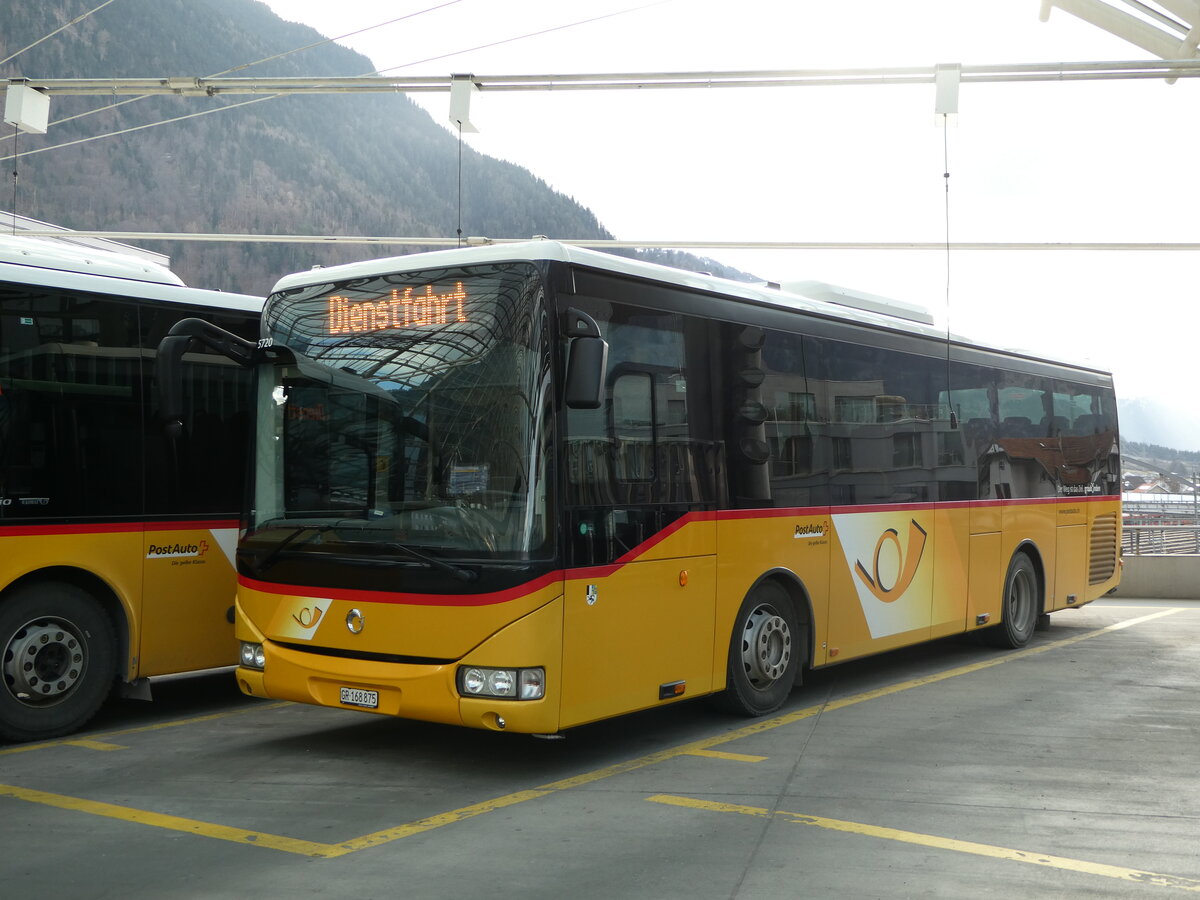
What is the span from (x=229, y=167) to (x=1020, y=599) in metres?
100

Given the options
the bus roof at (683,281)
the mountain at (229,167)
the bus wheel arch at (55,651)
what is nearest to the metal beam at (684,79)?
the bus roof at (683,281)

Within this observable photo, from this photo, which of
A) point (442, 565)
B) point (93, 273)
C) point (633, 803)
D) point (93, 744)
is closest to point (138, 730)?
point (93, 744)

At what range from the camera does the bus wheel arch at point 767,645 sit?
8.53 meters

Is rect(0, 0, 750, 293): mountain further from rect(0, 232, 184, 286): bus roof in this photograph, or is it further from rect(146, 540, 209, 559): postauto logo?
rect(146, 540, 209, 559): postauto logo

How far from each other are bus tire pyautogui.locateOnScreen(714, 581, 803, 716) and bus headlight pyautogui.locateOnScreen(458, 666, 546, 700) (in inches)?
83.8

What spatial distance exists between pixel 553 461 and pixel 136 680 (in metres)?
4.02

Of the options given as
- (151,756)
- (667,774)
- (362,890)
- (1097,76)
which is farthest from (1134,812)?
(1097,76)

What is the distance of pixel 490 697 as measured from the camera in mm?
6656

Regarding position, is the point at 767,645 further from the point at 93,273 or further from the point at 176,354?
the point at 93,273

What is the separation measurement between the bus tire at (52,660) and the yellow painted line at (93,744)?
156 mm

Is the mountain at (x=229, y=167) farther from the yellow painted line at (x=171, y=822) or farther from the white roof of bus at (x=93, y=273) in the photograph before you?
the yellow painted line at (x=171, y=822)

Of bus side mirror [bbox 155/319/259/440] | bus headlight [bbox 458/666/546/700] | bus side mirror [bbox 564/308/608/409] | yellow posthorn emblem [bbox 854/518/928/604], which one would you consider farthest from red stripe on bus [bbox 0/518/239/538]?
yellow posthorn emblem [bbox 854/518/928/604]

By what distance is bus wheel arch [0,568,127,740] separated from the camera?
798 centimetres

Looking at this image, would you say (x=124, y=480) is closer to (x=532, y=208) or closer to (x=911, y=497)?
(x=911, y=497)
